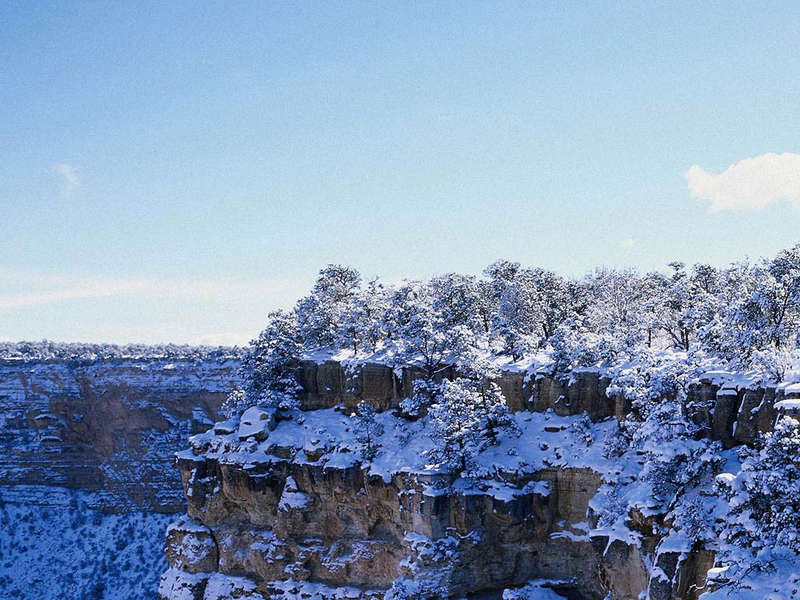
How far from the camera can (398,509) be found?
161ft

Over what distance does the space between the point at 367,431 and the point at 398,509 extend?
20.4ft

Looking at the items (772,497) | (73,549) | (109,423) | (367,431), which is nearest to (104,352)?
(109,423)

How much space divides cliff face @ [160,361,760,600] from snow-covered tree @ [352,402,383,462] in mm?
922

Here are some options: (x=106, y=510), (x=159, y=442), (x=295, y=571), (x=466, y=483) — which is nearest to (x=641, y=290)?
(x=466, y=483)

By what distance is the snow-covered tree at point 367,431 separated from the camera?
5144 cm

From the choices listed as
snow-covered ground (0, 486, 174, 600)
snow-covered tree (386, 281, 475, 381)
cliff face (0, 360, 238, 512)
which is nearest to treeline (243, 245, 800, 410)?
snow-covered tree (386, 281, 475, 381)

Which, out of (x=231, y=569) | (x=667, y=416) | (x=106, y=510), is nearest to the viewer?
(x=667, y=416)

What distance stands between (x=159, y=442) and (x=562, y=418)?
61007mm

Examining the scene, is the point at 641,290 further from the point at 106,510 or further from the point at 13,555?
the point at 13,555

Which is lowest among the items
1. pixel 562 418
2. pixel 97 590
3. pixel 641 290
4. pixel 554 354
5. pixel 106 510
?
pixel 97 590

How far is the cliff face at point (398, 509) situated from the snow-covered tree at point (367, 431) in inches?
36.3

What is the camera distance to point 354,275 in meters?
76.1

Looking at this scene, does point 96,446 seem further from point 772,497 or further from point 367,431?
point 772,497

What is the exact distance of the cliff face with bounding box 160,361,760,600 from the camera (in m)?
44.6
